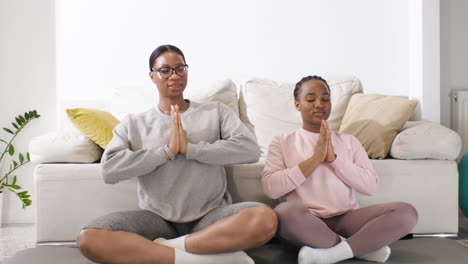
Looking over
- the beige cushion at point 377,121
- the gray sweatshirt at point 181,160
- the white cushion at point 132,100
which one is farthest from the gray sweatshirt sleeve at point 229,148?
the white cushion at point 132,100

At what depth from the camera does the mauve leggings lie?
6.86 feet

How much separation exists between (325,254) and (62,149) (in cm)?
134

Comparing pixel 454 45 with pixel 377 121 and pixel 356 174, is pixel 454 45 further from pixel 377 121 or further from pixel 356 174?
pixel 356 174

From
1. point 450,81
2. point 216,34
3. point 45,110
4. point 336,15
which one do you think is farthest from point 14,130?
point 450,81

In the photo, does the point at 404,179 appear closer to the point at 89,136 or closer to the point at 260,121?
the point at 260,121

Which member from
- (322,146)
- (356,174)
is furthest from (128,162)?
(356,174)

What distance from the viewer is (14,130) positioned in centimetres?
361

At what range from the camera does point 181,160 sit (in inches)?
87.7

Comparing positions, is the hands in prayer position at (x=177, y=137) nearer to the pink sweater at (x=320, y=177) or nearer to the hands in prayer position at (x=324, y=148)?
the pink sweater at (x=320, y=177)

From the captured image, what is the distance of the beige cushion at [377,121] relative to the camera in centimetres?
269

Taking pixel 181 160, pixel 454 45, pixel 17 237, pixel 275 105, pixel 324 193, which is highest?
pixel 454 45

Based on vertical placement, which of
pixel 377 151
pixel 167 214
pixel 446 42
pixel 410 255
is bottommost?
pixel 410 255

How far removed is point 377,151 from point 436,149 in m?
0.28

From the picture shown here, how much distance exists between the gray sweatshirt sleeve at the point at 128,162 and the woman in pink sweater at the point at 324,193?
1.68 feet
